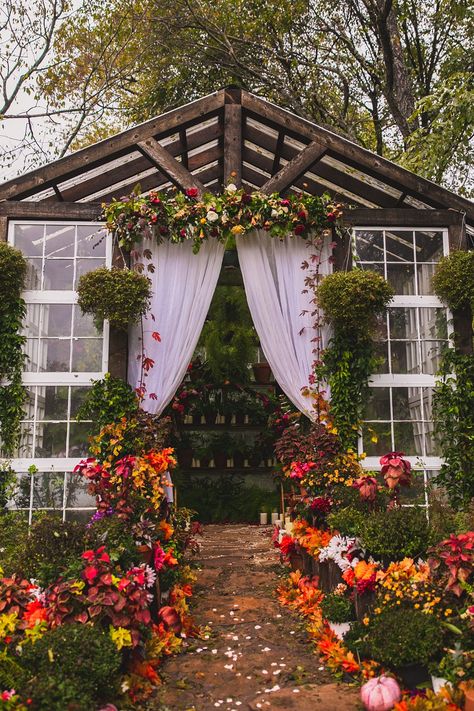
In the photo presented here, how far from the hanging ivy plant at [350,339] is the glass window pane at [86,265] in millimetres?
1985

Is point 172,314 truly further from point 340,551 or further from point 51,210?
point 340,551

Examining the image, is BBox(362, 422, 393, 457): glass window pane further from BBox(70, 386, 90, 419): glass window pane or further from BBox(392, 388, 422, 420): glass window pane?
BBox(70, 386, 90, 419): glass window pane

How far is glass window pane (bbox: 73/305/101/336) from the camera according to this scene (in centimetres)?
593

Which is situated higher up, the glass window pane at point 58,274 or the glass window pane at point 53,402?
the glass window pane at point 58,274

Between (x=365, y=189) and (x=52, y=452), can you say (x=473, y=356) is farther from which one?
(x=52, y=452)

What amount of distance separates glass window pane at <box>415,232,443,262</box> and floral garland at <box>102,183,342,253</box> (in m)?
0.90

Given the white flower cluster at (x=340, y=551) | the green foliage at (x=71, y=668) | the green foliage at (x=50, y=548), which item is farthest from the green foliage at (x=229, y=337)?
the green foliage at (x=71, y=668)

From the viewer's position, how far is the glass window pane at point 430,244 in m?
6.32

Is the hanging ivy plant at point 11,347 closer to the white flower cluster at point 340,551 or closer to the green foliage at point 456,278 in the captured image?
the white flower cluster at point 340,551

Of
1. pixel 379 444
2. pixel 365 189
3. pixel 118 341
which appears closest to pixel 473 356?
pixel 379 444

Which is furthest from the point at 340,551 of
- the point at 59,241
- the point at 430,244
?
the point at 59,241

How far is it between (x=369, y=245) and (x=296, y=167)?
39.0 inches

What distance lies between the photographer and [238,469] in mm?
8938

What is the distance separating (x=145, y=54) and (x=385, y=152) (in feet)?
17.6
